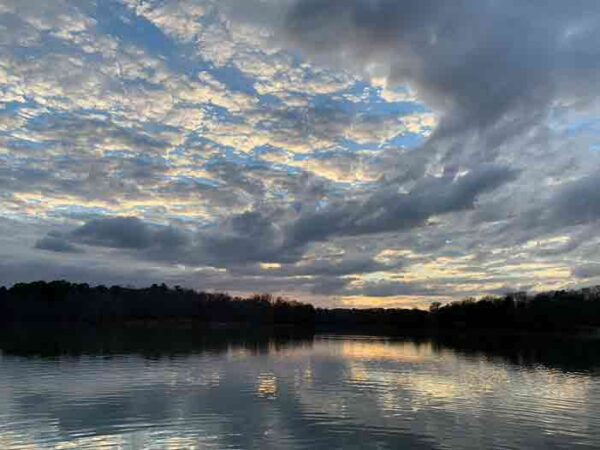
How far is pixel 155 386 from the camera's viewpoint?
3928 centimetres

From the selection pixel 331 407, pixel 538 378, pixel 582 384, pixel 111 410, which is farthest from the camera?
pixel 538 378

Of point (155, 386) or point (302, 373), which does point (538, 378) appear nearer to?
point (302, 373)

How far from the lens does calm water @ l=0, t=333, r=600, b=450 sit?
79.4 ft

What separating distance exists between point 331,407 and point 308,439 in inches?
352

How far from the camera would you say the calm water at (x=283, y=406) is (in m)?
24.2

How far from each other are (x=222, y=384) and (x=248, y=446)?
19.7m

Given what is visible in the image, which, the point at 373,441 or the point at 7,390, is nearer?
the point at 373,441

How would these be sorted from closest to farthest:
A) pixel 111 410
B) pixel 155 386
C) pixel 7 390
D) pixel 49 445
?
1. pixel 49 445
2. pixel 111 410
3. pixel 7 390
4. pixel 155 386

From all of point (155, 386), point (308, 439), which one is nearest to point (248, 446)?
point (308, 439)

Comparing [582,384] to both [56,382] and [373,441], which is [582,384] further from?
[56,382]

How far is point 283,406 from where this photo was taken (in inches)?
1282

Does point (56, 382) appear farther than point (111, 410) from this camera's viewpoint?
Yes

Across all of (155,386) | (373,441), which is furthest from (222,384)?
(373,441)

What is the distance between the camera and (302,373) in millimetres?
51688
